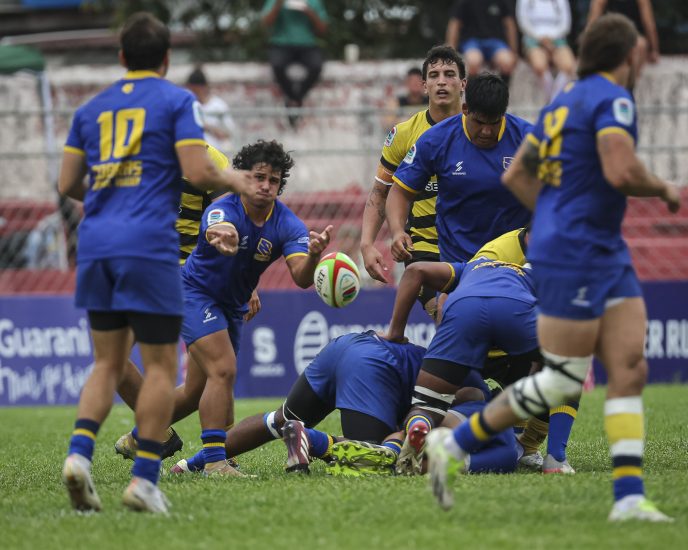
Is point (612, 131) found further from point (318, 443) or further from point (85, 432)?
point (318, 443)

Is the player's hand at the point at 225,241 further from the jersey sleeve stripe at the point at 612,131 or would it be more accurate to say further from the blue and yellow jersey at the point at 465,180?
the jersey sleeve stripe at the point at 612,131

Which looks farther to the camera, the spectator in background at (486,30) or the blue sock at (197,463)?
the spectator in background at (486,30)

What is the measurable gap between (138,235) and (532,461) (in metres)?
3.19

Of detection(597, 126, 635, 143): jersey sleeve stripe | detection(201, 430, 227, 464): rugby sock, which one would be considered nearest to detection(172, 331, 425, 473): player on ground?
detection(201, 430, 227, 464): rugby sock

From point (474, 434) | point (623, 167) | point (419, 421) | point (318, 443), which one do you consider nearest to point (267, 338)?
point (318, 443)

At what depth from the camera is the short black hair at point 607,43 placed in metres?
5.38

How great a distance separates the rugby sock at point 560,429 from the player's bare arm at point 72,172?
3.13 metres

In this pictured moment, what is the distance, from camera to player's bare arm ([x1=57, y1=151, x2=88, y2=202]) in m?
6.05

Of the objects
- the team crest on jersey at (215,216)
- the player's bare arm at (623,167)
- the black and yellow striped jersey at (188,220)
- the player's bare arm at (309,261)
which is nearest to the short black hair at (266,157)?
the team crest on jersey at (215,216)

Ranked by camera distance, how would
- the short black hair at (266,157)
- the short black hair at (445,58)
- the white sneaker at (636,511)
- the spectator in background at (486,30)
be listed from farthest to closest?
the spectator in background at (486,30) → the short black hair at (445,58) → the short black hair at (266,157) → the white sneaker at (636,511)

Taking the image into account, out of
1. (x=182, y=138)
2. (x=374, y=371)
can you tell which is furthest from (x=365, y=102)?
(x=182, y=138)

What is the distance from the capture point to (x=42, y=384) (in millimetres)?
14492

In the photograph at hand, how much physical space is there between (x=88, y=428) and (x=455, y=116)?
151 inches

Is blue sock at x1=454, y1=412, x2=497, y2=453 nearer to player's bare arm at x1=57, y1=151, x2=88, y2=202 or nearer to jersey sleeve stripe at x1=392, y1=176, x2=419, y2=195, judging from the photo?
player's bare arm at x1=57, y1=151, x2=88, y2=202
